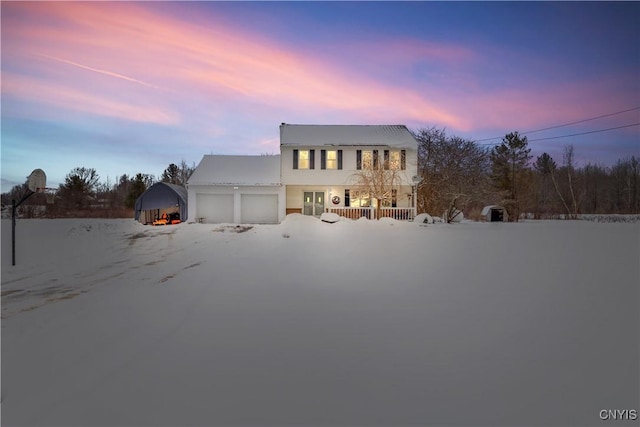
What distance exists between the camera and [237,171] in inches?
930

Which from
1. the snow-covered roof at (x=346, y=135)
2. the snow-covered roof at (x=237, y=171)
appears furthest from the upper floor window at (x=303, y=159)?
the snow-covered roof at (x=237, y=171)

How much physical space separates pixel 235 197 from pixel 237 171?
87.0 inches

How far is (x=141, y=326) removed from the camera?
4668 mm

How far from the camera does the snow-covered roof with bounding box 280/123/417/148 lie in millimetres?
22984

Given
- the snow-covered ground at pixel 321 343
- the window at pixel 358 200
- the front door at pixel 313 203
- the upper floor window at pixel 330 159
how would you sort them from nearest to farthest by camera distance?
the snow-covered ground at pixel 321 343
the window at pixel 358 200
the upper floor window at pixel 330 159
the front door at pixel 313 203

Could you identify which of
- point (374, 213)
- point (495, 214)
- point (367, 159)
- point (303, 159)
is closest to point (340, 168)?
point (367, 159)

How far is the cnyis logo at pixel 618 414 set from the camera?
3021 mm

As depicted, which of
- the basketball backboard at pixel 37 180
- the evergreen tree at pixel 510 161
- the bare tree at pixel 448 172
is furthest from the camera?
the evergreen tree at pixel 510 161

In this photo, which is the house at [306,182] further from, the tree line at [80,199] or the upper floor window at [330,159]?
the tree line at [80,199]

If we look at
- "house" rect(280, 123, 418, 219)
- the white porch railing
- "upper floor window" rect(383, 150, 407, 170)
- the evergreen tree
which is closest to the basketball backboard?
"house" rect(280, 123, 418, 219)

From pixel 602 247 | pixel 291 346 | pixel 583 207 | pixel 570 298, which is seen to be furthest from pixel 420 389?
pixel 583 207

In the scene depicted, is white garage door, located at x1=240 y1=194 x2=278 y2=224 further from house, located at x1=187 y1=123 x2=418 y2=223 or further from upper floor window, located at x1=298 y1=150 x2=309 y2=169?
upper floor window, located at x1=298 y1=150 x2=309 y2=169

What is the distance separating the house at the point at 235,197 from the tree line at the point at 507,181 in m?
11.2

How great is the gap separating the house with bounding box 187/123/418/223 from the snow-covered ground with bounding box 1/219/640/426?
46.3 ft
